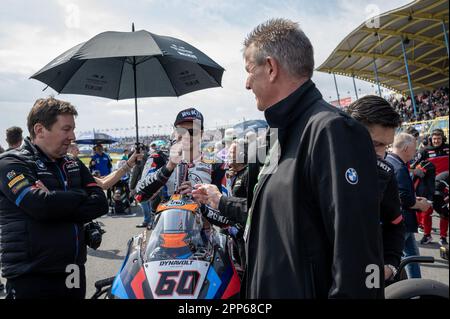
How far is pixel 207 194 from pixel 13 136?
4467 mm

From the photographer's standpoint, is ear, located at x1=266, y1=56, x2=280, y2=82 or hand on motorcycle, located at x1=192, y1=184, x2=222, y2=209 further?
hand on motorcycle, located at x1=192, y1=184, x2=222, y2=209

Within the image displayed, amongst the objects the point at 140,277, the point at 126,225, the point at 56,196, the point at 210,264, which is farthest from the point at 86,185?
the point at 126,225

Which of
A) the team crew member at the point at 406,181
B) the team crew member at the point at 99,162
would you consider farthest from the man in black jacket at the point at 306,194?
the team crew member at the point at 99,162

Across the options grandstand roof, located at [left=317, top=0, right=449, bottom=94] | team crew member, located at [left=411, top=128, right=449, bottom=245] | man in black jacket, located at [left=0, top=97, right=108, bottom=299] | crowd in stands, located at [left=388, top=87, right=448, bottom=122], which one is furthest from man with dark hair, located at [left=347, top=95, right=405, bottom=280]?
crowd in stands, located at [left=388, top=87, right=448, bottom=122]

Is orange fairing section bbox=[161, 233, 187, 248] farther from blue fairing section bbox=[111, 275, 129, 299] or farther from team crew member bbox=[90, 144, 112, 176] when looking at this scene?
team crew member bbox=[90, 144, 112, 176]

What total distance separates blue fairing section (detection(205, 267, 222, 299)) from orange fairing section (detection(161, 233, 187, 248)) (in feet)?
0.76

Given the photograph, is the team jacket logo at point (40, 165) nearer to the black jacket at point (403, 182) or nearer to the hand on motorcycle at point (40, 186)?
the hand on motorcycle at point (40, 186)

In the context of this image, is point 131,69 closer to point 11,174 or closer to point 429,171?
point 11,174

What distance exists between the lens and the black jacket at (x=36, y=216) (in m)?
1.93

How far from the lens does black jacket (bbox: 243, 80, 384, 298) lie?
3.56 ft

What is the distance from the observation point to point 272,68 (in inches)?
53.3

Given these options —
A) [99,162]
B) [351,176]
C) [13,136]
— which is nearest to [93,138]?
[99,162]

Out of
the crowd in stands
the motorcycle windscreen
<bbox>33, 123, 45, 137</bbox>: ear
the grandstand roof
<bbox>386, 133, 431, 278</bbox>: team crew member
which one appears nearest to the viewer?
the motorcycle windscreen
